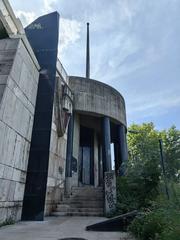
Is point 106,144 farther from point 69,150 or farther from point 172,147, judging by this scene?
point 172,147

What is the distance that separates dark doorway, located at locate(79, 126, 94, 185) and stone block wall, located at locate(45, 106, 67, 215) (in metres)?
6.06

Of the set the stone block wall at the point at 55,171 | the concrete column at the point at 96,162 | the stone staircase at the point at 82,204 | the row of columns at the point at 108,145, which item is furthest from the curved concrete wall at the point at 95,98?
the stone staircase at the point at 82,204

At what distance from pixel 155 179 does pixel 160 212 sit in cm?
521

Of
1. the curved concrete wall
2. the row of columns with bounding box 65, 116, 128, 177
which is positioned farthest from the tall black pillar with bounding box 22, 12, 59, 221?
the curved concrete wall

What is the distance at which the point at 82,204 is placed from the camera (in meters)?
9.84

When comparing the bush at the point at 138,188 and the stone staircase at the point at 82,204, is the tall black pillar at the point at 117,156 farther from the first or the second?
the bush at the point at 138,188

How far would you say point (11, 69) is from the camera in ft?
22.3

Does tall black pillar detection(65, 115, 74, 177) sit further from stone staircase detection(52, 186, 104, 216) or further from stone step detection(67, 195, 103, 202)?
stone step detection(67, 195, 103, 202)

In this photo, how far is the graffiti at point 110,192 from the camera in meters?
8.86

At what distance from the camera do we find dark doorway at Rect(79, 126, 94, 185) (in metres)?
17.0

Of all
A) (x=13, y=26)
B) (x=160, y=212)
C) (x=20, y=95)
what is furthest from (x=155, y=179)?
(x=13, y=26)

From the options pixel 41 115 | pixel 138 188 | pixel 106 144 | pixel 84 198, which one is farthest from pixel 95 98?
pixel 138 188

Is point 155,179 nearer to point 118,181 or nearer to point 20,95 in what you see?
point 118,181

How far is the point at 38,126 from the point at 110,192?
175 inches
